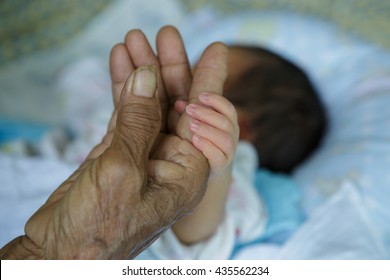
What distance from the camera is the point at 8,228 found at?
721mm

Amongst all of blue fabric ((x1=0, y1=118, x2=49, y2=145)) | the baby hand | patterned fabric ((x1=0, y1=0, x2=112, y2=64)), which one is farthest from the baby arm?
patterned fabric ((x1=0, y1=0, x2=112, y2=64))

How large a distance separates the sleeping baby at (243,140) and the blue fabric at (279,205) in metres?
0.02

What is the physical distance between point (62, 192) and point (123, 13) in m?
1.08

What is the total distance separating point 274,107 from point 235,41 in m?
0.35

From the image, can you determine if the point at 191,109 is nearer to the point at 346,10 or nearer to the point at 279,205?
the point at 279,205

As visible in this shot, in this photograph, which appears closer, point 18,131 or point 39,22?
point 18,131

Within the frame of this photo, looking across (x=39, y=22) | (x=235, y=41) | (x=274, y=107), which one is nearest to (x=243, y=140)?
(x=274, y=107)

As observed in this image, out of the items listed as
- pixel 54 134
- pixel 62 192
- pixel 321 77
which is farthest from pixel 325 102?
pixel 62 192

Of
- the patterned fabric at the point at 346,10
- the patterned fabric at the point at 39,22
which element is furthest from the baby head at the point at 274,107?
the patterned fabric at the point at 39,22

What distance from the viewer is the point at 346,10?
5.22ft

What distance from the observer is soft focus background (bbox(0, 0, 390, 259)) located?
85 centimetres

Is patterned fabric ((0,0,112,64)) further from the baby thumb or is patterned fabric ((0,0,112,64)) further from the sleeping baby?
the baby thumb
